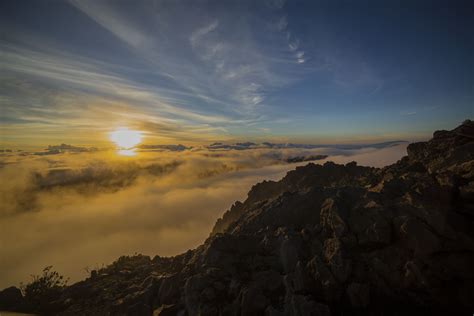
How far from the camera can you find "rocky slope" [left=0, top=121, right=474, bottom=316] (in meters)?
20.2

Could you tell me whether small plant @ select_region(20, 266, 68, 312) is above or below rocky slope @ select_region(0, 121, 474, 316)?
below

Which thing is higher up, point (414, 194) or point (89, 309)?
point (414, 194)

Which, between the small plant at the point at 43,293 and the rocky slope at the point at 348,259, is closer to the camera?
the rocky slope at the point at 348,259

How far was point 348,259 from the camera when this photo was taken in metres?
23.2

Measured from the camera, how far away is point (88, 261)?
193 meters

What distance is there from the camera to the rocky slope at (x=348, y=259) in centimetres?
2023

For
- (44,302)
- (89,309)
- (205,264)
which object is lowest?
(44,302)

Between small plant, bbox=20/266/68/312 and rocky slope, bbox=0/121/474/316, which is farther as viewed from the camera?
small plant, bbox=20/266/68/312

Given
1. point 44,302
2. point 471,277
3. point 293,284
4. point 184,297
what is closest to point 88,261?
point 44,302

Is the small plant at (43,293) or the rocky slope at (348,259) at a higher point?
the rocky slope at (348,259)

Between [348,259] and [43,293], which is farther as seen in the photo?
[43,293]

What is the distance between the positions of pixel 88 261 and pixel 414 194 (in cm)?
24107

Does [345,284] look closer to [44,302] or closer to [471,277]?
[471,277]

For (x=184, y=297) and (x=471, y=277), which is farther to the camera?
(x=184, y=297)
